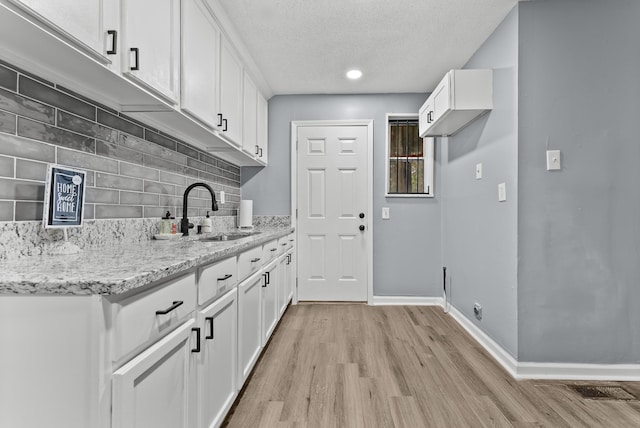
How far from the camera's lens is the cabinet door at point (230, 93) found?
7.88ft

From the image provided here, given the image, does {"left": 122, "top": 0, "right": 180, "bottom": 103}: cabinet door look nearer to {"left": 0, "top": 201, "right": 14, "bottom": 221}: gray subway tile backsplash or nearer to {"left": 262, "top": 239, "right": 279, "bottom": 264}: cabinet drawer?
{"left": 0, "top": 201, "right": 14, "bottom": 221}: gray subway tile backsplash

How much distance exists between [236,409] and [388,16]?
2.59 meters

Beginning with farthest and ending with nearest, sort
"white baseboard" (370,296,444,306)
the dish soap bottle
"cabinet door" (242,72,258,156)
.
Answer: "white baseboard" (370,296,444,306)
"cabinet door" (242,72,258,156)
the dish soap bottle

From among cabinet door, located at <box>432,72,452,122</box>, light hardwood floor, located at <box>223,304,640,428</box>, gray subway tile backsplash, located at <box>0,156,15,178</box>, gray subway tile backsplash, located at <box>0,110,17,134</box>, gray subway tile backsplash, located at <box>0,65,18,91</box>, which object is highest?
cabinet door, located at <box>432,72,452,122</box>

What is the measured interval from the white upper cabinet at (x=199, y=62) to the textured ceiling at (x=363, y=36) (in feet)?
0.96

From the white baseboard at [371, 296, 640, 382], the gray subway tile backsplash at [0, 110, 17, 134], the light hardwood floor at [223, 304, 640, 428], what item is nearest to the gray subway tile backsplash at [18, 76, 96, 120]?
the gray subway tile backsplash at [0, 110, 17, 134]

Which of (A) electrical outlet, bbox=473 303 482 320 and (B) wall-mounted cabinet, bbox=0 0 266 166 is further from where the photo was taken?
(A) electrical outlet, bbox=473 303 482 320

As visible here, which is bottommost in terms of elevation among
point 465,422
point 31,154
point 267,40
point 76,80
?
point 465,422

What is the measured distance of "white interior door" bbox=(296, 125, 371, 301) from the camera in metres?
3.89

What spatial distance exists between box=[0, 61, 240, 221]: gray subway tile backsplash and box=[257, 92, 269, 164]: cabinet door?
3.34 feet

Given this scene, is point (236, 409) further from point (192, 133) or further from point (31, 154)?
point (192, 133)

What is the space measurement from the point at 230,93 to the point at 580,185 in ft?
7.92

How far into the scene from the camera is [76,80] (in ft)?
4.63

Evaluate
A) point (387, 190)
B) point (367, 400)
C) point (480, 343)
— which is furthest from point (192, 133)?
point (480, 343)
